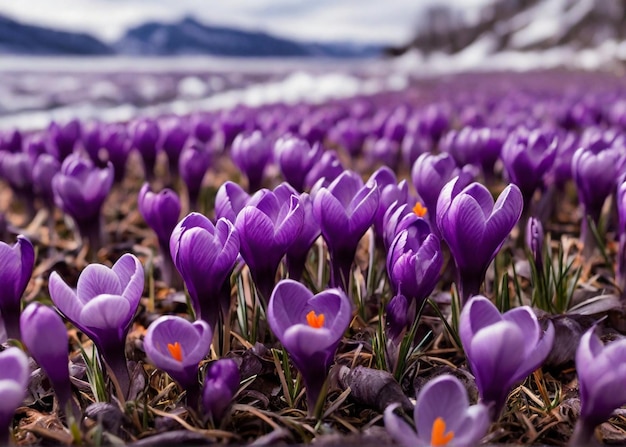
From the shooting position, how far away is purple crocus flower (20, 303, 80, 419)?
130 cm

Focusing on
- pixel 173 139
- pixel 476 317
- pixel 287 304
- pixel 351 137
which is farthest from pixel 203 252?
pixel 351 137

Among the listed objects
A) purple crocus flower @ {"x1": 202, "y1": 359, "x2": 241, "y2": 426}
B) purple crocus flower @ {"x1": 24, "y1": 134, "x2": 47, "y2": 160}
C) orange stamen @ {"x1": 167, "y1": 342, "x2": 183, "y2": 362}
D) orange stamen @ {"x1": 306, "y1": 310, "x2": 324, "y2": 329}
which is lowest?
purple crocus flower @ {"x1": 202, "y1": 359, "x2": 241, "y2": 426}

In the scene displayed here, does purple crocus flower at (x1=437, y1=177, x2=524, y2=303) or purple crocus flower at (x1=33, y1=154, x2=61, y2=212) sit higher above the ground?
purple crocus flower at (x1=437, y1=177, x2=524, y2=303)

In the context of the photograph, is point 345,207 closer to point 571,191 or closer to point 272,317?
point 272,317

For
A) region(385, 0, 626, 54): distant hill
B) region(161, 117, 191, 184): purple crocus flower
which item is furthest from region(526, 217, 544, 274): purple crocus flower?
region(385, 0, 626, 54): distant hill

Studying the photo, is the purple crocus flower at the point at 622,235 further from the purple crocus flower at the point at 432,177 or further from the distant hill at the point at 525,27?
the distant hill at the point at 525,27

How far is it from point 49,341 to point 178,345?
0.26 meters

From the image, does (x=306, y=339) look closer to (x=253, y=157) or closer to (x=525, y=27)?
(x=253, y=157)

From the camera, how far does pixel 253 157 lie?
9.95 feet

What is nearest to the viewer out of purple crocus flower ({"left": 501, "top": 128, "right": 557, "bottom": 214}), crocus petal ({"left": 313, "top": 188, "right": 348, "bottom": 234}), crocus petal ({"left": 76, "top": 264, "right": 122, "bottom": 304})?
crocus petal ({"left": 76, "top": 264, "right": 122, "bottom": 304})

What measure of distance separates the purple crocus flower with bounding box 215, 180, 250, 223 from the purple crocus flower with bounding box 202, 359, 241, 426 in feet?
1.61

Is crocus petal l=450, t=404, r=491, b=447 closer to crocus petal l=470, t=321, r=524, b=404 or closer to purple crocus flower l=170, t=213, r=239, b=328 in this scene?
crocus petal l=470, t=321, r=524, b=404

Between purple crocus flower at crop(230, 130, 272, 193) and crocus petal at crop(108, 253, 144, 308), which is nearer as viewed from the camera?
crocus petal at crop(108, 253, 144, 308)

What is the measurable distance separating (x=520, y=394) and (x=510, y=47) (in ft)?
271
